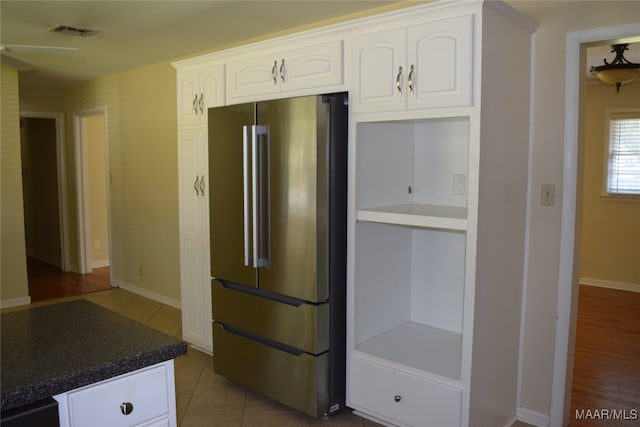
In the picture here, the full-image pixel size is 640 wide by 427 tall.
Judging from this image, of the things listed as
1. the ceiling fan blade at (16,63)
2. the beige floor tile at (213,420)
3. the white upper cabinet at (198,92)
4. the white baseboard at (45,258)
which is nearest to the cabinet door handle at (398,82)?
the white upper cabinet at (198,92)

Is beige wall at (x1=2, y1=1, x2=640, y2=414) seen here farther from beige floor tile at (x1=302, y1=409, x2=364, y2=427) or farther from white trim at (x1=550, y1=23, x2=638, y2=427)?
beige floor tile at (x1=302, y1=409, x2=364, y2=427)

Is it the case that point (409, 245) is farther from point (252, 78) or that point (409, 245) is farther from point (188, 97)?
point (188, 97)

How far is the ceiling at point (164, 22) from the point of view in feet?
10.1

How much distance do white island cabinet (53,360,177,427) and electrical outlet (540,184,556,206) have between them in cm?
211

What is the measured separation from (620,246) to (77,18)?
19.0ft

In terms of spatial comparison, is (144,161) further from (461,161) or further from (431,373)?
(431,373)

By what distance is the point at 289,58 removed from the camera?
2934 mm

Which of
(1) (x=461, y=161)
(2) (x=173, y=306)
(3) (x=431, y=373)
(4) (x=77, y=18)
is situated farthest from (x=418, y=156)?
(2) (x=173, y=306)

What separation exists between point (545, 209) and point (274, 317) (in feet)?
5.35

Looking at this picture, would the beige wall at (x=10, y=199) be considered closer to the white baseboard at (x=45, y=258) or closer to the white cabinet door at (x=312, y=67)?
the white baseboard at (x=45, y=258)

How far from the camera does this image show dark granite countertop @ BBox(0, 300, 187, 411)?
1.27 m

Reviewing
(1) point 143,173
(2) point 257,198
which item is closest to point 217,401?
(2) point 257,198

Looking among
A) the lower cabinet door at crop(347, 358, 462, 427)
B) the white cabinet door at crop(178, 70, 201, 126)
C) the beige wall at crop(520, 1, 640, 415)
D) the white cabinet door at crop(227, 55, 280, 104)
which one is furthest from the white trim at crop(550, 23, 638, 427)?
the white cabinet door at crop(178, 70, 201, 126)
